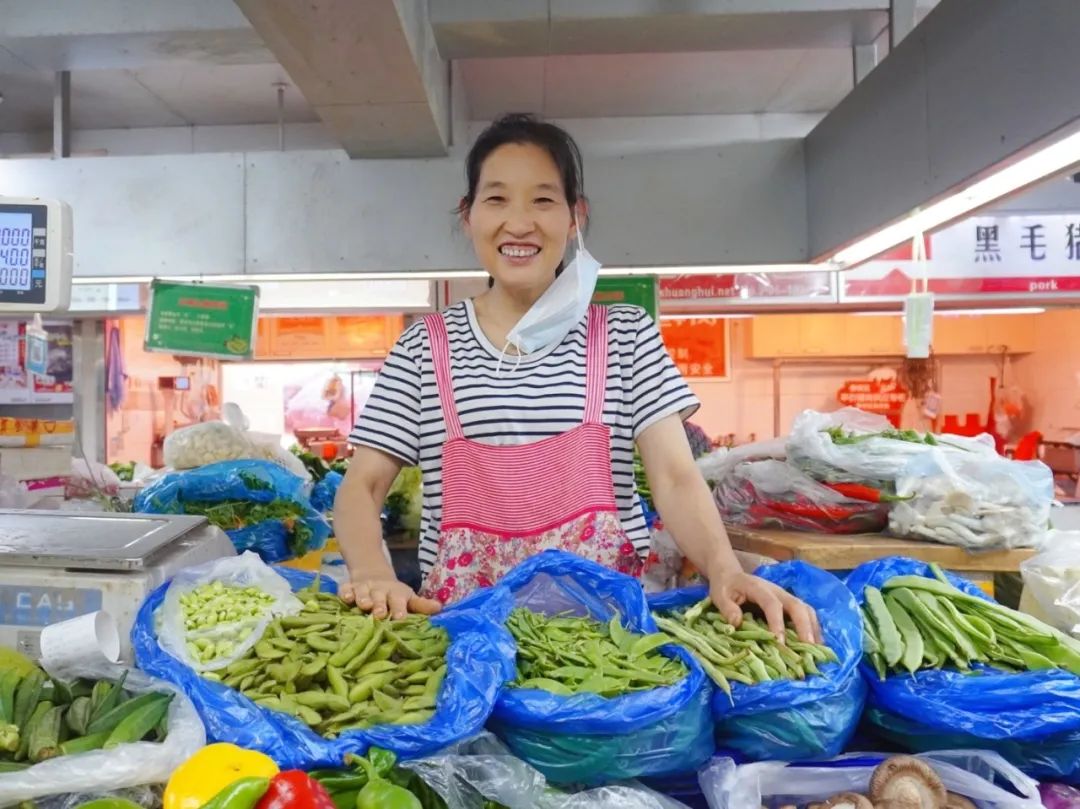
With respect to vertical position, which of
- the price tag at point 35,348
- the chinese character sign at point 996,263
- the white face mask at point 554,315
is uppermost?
the chinese character sign at point 996,263

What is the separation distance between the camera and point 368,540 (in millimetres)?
1774

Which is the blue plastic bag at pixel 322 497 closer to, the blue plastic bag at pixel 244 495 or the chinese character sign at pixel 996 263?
the blue plastic bag at pixel 244 495

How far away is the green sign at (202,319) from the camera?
4656 millimetres

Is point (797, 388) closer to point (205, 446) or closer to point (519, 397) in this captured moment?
point (205, 446)

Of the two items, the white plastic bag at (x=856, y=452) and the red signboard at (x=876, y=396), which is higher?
the red signboard at (x=876, y=396)

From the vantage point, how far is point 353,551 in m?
1.76

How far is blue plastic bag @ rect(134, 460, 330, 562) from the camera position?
340 centimetres

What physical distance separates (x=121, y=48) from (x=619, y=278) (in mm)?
2794

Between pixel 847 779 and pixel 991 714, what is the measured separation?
0.26 metres

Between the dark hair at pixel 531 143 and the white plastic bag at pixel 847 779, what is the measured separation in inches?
47.9

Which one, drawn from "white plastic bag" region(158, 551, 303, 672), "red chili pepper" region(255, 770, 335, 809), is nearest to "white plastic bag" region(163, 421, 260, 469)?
"white plastic bag" region(158, 551, 303, 672)

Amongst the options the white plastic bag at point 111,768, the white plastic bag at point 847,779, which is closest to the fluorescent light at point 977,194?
the white plastic bag at point 847,779

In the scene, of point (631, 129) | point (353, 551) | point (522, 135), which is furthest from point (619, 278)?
point (353, 551)

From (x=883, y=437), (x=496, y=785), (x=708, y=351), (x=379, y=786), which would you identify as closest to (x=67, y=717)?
(x=379, y=786)
